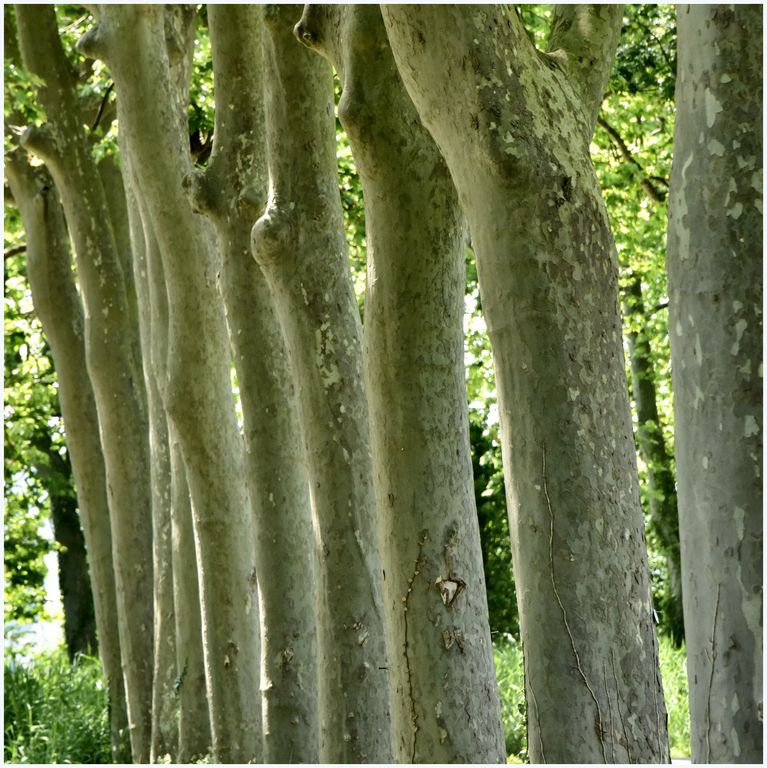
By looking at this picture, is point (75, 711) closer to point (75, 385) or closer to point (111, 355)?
point (75, 385)

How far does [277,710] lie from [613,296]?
4.10 meters

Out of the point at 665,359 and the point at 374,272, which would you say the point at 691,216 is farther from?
the point at 665,359

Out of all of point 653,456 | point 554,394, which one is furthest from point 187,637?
point 653,456

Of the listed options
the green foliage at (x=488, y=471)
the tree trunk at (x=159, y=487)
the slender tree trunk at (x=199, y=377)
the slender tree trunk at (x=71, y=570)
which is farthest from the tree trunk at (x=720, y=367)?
the slender tree trunk at (x=71, y=570)

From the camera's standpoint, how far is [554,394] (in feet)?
13.4

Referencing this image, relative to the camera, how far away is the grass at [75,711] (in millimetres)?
12492

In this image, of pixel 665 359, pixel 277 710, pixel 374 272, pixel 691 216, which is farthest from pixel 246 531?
pixel 665 359

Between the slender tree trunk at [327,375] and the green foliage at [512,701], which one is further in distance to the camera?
the green foliage at [512,701]

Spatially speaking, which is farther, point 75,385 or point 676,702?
point 676,702

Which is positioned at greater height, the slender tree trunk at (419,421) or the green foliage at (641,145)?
the green foliage at (641,145)

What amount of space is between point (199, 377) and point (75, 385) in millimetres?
4952

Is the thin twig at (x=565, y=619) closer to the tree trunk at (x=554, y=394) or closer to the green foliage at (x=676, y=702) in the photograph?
the tree trunk at (x=554, y=394)

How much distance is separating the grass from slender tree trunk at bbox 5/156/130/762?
1.62 ft

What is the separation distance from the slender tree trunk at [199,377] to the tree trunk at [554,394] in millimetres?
4635
